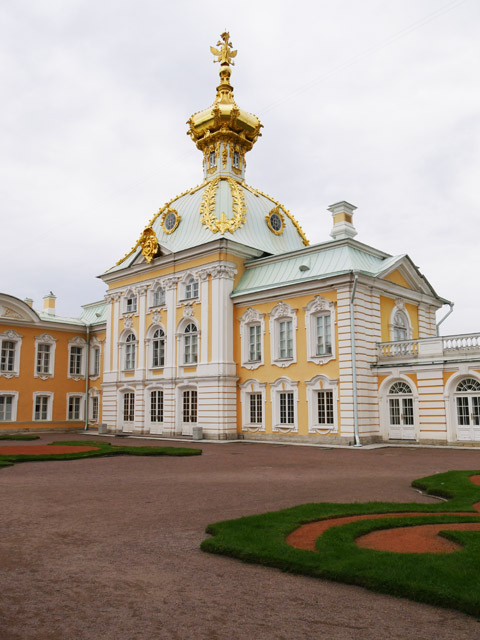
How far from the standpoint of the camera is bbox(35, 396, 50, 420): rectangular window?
36.4 meters

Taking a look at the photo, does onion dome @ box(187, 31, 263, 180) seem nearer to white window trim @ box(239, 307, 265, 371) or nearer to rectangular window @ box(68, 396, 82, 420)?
white window trim @ box(239, 307, 265, 371)

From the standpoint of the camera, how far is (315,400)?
24.9m

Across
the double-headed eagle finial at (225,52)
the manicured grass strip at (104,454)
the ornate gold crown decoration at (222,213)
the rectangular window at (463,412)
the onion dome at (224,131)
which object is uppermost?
the double-headed eagle finial at (225,52)

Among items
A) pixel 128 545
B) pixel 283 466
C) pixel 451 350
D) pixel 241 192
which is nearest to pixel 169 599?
pixel 128 545

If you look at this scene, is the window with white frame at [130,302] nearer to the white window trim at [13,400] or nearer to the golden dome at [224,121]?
the white window trim at [13,400]

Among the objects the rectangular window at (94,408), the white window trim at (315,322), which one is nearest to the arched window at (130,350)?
the rectangular window at (94,408)

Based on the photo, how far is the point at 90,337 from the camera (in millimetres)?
39875

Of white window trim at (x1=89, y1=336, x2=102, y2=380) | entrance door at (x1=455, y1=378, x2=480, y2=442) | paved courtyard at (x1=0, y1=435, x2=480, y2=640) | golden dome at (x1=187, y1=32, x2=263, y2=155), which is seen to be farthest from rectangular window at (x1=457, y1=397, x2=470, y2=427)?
white window trim at (x1=89, y1=336, x2=102, y2=380)

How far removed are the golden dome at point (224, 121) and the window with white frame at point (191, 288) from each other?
35.3ft

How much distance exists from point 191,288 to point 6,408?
14490 millimetres

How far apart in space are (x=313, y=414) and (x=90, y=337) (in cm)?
2053

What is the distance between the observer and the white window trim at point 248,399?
88.8ft

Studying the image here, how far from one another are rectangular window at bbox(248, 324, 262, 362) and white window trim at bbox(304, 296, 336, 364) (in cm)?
320

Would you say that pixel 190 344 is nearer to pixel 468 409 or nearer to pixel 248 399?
pixel 248 399
